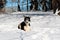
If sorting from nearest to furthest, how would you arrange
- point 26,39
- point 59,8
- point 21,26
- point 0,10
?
point 26,39
point 21,26
point 59,8
point 0,10

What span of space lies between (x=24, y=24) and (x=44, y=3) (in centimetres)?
1801

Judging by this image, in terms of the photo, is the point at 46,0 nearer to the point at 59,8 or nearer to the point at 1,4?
the point at 1,4

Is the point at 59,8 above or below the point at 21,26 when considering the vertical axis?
below

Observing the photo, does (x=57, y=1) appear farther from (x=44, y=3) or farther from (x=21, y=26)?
(x=21, y=26)

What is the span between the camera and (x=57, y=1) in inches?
712

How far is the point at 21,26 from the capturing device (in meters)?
7.43

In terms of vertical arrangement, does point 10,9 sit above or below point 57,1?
below

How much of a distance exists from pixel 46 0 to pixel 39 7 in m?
1.23

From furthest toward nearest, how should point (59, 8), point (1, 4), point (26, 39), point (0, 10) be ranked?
point (1, 4), point (0, 10), point (59, 8), point (26, 39)

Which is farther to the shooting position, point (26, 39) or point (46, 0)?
point (46, 0)

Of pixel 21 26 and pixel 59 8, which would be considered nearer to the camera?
pixel 21 26

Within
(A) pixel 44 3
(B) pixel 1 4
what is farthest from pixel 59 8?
(B) pixel 1 4

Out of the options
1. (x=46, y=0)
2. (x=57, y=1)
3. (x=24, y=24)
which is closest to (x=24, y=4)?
(x=46, y=0)

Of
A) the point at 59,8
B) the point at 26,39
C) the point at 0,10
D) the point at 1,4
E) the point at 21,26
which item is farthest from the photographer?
the point at 1,4
